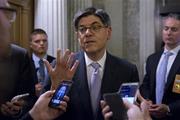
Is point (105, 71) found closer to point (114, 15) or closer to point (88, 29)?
point (88, 29)

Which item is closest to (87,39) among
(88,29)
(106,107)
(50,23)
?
(88,29)

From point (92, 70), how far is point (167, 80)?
83cm

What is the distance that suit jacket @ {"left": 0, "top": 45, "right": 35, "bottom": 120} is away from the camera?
2.63 ft

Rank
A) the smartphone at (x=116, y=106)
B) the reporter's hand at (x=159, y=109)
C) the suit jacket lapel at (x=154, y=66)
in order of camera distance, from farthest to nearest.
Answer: the suit jacket lapel at (x=154, y=66)
the reporter's hand at (x=159, y=109)
the smartphone at (x=116, y=106)

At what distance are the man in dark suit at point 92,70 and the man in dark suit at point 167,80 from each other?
1.87ft

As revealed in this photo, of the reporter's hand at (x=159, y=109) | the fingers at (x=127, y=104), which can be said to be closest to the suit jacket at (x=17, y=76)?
the fingers at (x=127, y=104)

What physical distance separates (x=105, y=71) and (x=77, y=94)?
22 centimetres

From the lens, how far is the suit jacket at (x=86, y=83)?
1.99 metres

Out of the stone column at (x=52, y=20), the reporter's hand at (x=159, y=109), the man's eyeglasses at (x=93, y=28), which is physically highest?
the stone column at (x=52, y=20)

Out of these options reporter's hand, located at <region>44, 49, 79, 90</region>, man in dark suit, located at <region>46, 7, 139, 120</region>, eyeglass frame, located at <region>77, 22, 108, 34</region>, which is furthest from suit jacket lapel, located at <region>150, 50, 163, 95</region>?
reporter's hand, located at <region>44, 49, 79, 90</region>

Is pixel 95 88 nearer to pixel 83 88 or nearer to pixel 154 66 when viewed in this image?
pixel 83 88

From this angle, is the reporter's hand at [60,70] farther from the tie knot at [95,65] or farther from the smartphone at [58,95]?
the tie knot at [95,65]

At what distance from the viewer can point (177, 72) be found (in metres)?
2.76

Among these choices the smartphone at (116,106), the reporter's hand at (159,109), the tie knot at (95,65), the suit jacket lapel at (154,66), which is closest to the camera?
the smartphone at (116,106)
